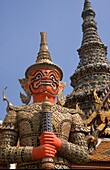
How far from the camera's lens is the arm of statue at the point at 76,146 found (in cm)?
516

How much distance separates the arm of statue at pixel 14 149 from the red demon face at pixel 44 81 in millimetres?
668

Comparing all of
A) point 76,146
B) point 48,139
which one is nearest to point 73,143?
point 76,146

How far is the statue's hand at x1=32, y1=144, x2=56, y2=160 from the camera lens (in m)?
4.77

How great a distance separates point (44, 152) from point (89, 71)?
38.8 feet

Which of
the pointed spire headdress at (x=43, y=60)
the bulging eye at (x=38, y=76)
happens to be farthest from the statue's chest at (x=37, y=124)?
the pointed spire headdress at (x=43, y=60)

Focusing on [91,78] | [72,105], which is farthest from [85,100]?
[91,78]

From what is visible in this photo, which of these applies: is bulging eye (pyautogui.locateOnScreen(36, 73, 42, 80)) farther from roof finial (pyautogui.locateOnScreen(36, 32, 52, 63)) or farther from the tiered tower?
the tiered tower

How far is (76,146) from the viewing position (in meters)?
5.33

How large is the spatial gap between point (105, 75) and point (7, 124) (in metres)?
11.2

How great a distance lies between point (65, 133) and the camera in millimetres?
5594

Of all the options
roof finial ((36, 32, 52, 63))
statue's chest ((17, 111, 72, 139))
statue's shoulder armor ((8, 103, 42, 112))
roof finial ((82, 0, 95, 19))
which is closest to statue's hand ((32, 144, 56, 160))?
statue's chest ((17, 111, 72, 139))

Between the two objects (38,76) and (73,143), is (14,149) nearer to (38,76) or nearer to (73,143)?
(73,143)

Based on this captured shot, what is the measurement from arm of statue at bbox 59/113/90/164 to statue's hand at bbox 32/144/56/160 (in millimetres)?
292

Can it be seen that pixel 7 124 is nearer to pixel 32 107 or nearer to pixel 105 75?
pixel 32 107
